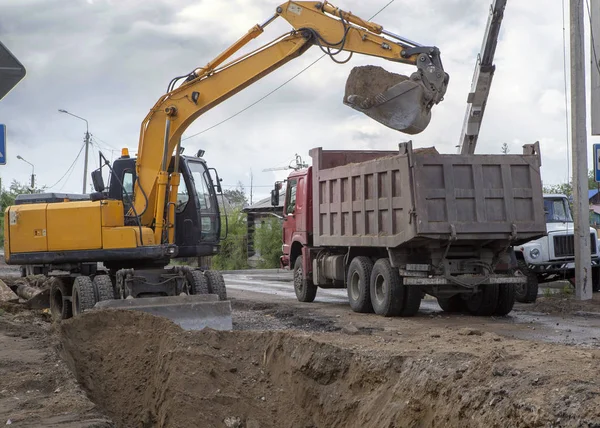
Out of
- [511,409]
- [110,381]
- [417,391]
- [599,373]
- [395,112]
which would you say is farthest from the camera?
[395,112]

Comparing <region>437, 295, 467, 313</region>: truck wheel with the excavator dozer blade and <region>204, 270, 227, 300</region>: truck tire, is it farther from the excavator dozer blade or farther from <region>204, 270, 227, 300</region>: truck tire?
the excavator dozer blade

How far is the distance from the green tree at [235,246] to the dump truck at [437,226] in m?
24.6

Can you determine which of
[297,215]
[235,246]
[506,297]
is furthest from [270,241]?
[506,297]

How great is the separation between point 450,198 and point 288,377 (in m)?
5.46

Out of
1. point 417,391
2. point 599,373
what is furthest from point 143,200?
point 599,373

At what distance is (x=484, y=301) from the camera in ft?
46.7

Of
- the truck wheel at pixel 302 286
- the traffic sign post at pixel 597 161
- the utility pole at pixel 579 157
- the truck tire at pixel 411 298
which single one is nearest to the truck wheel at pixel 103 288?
the truck tire at pixel 411 298

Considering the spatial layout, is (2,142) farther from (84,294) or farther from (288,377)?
(288,377)

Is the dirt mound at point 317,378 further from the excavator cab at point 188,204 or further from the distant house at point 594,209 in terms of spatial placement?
the distant house at point 594,209

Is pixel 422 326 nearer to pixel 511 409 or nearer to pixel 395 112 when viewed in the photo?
pixel 395 112

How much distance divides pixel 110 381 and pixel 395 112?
581cm

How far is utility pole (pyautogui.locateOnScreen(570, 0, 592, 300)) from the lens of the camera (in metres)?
15.8

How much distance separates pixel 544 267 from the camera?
1641cm

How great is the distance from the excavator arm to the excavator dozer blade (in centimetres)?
156
